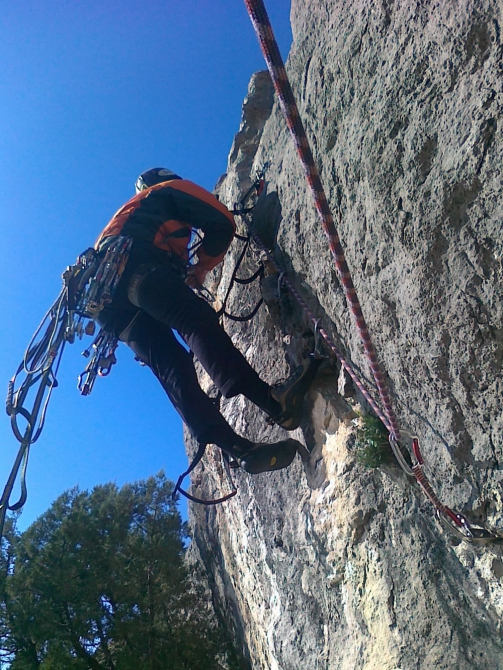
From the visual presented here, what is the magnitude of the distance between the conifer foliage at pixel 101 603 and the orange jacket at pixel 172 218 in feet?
17.7

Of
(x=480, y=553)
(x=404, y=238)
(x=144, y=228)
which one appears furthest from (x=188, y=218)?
(x=480, y=553)

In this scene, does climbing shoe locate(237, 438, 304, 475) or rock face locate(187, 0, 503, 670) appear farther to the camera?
climbing shoe locate(237, 438, 304, 475)

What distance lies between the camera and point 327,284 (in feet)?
9.85

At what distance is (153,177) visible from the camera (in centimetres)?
419

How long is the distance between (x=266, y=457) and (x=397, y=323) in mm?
1343

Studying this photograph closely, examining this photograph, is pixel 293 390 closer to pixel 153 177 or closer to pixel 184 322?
pixel 184 322

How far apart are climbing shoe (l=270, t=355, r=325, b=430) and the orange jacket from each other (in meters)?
1.13

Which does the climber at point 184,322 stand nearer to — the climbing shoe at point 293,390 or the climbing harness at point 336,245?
the climbing shoe at point 293,390

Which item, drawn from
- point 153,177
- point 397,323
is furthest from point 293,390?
point 153,177

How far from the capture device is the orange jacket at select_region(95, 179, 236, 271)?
3.57 metres

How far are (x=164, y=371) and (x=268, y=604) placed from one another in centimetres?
195

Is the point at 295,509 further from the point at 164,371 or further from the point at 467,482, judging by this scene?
the point at 467,482

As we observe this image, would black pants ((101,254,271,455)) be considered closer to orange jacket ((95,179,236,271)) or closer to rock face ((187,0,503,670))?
orange jacket ((95,179,236,271))

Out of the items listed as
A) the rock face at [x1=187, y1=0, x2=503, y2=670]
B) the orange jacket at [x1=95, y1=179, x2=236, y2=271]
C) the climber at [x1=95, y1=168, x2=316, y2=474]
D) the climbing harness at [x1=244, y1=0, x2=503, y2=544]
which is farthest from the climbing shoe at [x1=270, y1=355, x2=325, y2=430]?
the orange jacket at [x1=95, y1=179, x2=236, y2=271]
